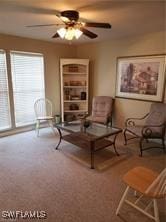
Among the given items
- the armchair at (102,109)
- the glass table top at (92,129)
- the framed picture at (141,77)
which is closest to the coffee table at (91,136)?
the glass table top at (92,129)

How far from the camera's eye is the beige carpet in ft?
6.63

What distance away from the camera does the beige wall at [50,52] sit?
4.25 m

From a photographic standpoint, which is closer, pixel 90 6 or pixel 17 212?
pixel 17 212

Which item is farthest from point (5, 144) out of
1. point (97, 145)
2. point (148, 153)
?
point (148, 153)

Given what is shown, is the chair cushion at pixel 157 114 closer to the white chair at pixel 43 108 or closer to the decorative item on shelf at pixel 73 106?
the decorative item on shelf at pixel 73 106

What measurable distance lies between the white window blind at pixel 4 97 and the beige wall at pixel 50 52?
35cm

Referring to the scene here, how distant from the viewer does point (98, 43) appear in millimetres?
4930

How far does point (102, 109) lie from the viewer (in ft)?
15.6

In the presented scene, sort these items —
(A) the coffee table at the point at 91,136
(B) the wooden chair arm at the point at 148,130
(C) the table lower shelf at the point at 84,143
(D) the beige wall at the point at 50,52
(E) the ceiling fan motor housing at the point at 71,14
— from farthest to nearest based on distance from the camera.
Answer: (D) the beige wall at the point at 50,52, (B) the wooden chair arm at the point at 148,130, (C) the table lower shelf at the point at 84,143, (A) the coffee table at the point at 91,136, (E) the ceiling fan motor housing at the point at 71,14

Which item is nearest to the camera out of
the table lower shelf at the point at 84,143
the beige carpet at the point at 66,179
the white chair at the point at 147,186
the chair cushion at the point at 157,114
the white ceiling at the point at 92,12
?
the white chair at the point at 147,186

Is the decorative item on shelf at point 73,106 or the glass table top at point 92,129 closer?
the glass table top at point 92,129

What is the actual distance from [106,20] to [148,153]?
8.53ft

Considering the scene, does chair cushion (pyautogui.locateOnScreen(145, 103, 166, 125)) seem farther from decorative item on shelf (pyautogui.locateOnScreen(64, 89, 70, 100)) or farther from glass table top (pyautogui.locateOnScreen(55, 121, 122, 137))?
decorative item on shelf (pyautogui.locateOnScreen(64, 89, 70, 100))

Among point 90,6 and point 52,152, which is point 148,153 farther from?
point 90,6
